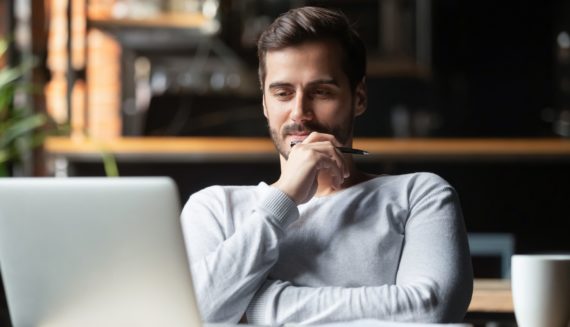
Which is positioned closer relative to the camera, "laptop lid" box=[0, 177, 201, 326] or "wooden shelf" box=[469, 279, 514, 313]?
"laptop lid" box=[0, 177, 201, 326]

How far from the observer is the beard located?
57.0 inches

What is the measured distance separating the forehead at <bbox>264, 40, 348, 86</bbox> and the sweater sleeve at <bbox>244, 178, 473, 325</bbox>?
25cm

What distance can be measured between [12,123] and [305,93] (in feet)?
5.43

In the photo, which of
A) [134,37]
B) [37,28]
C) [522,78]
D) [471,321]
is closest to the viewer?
[471,321]

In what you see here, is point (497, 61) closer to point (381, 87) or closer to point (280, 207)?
point (381, 87)

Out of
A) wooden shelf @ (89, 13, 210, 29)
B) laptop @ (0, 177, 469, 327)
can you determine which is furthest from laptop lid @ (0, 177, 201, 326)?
wooden shelf @ (89, 13, 210, 29)

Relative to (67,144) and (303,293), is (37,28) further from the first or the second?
(303,293)

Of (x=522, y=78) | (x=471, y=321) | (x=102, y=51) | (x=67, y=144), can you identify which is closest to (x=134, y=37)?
(x=102, y=51)

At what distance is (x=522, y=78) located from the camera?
572cm

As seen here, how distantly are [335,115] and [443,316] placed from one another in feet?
1.13

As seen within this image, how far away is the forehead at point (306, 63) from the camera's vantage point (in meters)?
1.44

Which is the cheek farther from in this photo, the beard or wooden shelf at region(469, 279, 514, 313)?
wooden shelf at region(469, 279, 514, 313)

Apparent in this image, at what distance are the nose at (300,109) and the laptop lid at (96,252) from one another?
1.27 ft

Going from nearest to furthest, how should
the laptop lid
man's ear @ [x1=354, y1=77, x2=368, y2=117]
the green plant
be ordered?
the laptop lid, man's ear @ [x1=354, y1=77, x2=368, y2=117], the green plant
